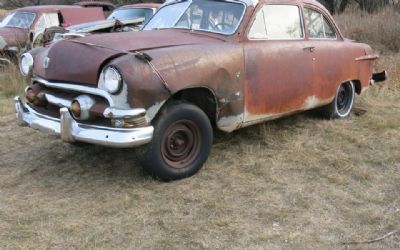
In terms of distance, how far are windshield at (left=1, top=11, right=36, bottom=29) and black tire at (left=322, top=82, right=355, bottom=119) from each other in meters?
8.55

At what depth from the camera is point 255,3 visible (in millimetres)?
5492

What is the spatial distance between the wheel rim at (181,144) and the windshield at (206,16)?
3.74 ft

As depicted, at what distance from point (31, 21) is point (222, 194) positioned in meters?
9.92

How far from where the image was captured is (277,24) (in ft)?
19.1

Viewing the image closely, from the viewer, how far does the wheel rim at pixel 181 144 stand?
185 inches

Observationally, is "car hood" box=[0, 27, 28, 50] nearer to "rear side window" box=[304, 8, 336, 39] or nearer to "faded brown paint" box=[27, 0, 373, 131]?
"faded brown paint" box=[27, 0, 373, 131]

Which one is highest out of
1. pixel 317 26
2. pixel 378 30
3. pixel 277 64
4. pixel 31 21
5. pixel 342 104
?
pixel 31 21

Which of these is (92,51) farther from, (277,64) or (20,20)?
(20,20)

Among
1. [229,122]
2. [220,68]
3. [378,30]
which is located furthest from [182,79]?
[378,30]

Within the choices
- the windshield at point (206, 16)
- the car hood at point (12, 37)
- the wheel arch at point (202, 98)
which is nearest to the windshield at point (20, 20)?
the car hood at point (12, 37)

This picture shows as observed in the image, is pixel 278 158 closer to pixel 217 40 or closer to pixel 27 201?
pixel 217 40

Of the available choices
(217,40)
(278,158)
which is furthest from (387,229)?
(217,40)

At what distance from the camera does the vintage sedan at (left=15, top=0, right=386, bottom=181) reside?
14.4ft

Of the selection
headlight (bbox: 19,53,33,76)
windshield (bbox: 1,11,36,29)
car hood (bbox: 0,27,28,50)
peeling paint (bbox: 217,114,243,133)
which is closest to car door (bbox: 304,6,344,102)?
peeling paint (bbox: 217,114,243,133)
